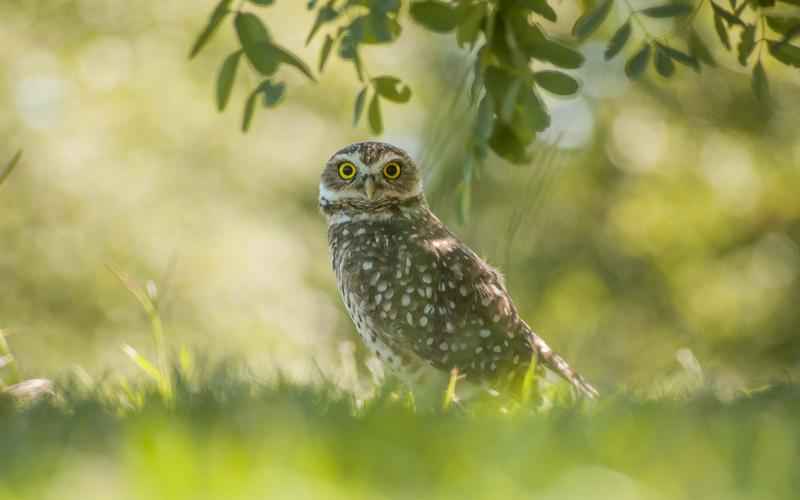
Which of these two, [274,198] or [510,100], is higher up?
[510,100]

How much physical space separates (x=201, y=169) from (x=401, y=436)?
11995mm

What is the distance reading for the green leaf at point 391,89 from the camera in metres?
4.28

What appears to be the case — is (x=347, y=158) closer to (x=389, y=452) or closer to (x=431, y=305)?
(x=431, y=305)

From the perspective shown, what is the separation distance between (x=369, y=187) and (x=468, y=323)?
904 mm

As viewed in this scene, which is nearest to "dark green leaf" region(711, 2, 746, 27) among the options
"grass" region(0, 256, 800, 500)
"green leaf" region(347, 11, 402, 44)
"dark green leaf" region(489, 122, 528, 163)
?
"dark green leaf" region(489, 122, 528, 163)

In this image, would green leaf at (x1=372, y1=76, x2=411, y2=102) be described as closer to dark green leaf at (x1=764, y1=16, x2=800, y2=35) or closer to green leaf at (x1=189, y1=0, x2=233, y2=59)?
green leaf at (x1=189, y1=0, x2=233, y2=59)

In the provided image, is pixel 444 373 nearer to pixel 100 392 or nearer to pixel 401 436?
pixel 100 392

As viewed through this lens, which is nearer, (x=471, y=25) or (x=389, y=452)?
(x=389, y=452)

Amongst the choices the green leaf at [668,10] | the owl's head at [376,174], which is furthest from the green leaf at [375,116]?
the owl's head at [376,174]

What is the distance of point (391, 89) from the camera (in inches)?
169

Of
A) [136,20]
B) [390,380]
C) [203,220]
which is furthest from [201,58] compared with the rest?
[390,380]

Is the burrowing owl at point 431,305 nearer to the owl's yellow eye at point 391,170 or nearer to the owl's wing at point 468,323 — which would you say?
the owl's wing at point 468,323

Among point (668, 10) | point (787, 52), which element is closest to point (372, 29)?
point (668, 10)

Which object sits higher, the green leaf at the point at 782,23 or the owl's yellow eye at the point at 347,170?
the green leaf at the point at 782,23
